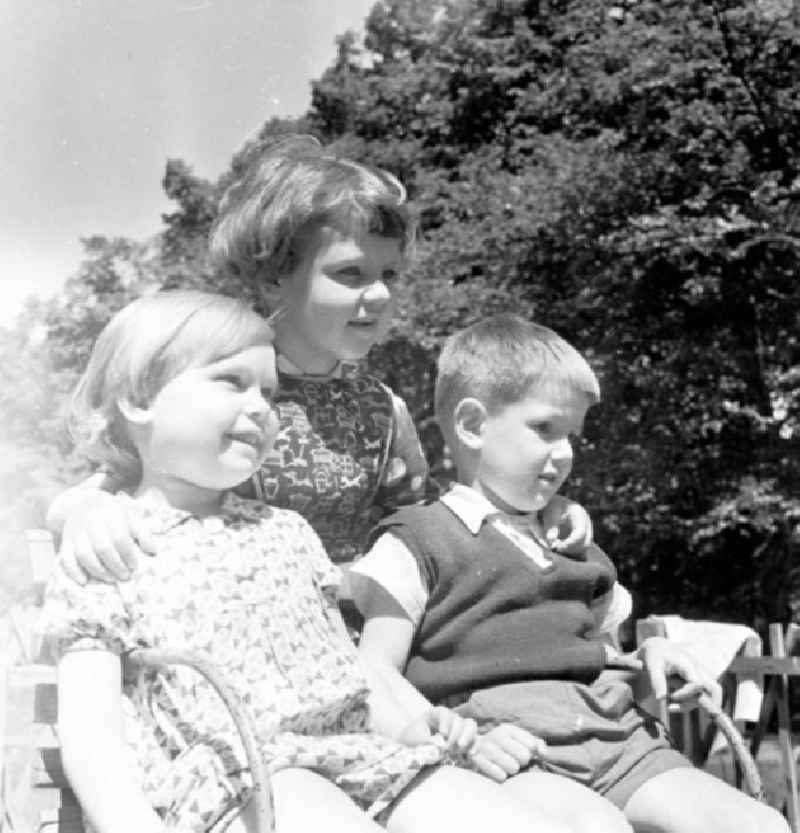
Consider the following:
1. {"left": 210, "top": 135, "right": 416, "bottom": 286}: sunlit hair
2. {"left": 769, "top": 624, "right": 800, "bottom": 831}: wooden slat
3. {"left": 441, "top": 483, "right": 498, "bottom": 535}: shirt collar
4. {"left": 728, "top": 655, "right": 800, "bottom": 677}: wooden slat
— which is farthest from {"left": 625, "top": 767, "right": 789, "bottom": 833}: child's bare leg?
{"left": 769, "top": 624, "right": 800, "bottom": 831}: wooden slat

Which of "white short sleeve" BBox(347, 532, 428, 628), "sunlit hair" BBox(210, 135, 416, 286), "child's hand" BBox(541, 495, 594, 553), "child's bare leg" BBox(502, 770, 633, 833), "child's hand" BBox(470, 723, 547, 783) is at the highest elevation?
"sunlit hair" BBox(210, 135, 416, 286)

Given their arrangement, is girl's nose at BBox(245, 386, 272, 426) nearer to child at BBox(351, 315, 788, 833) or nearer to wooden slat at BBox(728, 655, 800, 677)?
child at BBox(351, 315, 788, 833)

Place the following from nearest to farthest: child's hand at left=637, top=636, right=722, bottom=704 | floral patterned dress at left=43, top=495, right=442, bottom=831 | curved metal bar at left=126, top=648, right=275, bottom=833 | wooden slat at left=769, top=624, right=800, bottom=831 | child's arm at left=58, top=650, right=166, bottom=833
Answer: curved metal bar at left=126, top=648, right=275, bottom=833 → child's arm at left=58, top=650, right=166, bottom=833 → floral patterned dress at left=43, top=495, right=442, bottom=831 → child's hand at left=637, top=636, right=722, bottom=704 → wooden slat at left=769, top=624, right=800, bottom=831

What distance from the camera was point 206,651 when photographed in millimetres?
1825

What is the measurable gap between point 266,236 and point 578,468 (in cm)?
986

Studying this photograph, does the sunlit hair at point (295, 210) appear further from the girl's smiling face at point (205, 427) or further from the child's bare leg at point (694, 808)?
the child's bare leg at point (694, 808)

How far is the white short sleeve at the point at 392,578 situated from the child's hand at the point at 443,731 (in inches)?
10.9

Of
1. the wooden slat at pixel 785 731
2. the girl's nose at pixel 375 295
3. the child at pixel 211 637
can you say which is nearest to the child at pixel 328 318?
the girl's nose at pixel 375 295

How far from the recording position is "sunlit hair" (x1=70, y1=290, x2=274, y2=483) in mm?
1938

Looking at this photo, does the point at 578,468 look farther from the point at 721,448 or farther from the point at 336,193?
the point at 336,193

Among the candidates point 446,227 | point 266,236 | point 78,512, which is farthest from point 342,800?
point 446,227

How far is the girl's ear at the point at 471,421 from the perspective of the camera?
92.7 inches

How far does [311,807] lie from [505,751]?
453mm

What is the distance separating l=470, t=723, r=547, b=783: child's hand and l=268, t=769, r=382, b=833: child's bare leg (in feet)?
1.10
